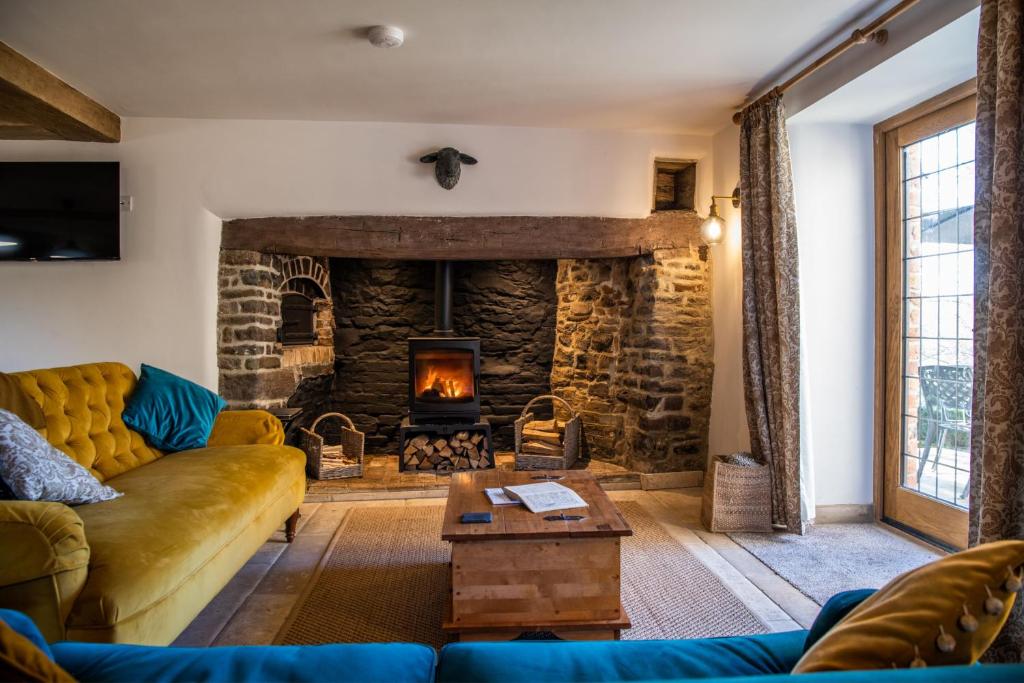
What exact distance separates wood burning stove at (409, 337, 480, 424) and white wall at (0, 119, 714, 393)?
0.91m

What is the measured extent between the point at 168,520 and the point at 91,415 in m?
0.97

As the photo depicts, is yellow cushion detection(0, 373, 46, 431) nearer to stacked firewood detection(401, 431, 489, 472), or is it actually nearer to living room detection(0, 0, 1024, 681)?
living room detection(0, 0, 1024, 681)

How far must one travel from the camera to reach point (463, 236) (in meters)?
4.08

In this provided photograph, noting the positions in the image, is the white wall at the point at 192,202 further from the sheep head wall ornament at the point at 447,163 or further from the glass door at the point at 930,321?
the glass door at the point at 930,321

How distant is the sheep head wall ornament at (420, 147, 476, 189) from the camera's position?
395 cm

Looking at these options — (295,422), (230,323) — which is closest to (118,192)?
(230,323)

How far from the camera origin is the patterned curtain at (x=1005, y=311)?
191cm

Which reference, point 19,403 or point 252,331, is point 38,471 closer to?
point 19,403

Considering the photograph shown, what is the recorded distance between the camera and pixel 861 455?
341cm

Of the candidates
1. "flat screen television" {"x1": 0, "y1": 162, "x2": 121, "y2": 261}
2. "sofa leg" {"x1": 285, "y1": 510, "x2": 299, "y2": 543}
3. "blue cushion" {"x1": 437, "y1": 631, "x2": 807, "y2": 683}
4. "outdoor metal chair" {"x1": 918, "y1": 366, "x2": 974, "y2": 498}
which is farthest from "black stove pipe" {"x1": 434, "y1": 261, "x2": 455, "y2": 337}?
"blue cushion" {"x1": 437, "y1": 631, "x2": 807, "y2": 683}

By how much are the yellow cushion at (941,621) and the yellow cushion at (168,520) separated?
1626 millimetres

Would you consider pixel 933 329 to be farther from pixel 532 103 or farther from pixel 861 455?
pixel 532 103

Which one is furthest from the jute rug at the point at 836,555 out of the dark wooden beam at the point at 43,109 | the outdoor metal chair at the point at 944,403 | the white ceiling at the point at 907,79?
the dark wooden beam at the point at 43,109

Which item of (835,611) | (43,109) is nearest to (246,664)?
(835,611)
